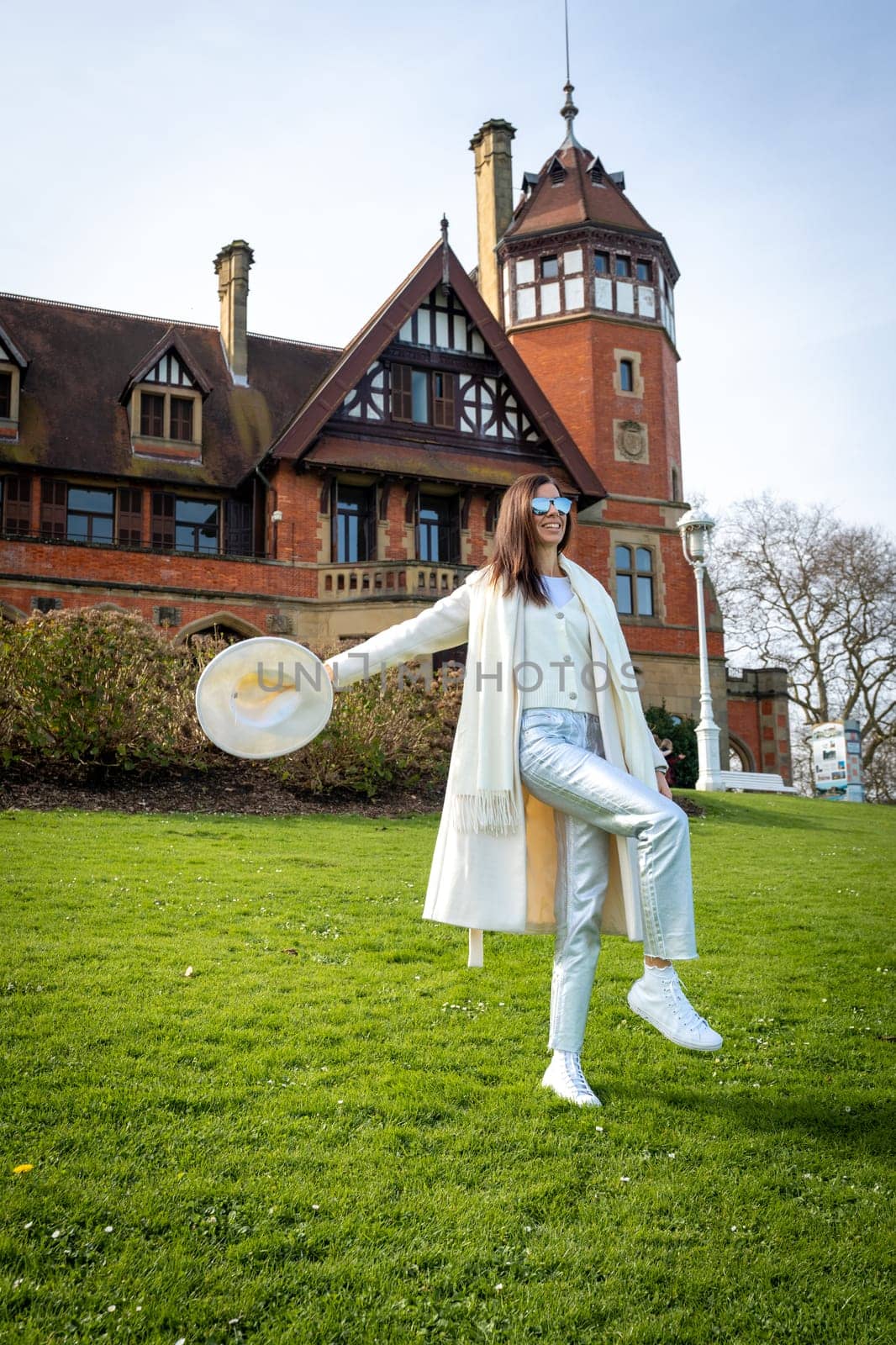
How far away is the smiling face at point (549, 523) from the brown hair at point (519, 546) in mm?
15

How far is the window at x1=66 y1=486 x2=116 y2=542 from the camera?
25047 mm

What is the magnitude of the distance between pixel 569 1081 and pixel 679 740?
22.1 m

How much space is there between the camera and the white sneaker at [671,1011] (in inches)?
158

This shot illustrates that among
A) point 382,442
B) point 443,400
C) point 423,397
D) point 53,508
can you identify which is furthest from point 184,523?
point 443,400

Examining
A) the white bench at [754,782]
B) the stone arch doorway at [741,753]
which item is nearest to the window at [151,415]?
the white bench at [754,782]

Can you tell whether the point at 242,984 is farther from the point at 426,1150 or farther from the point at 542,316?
the point at 542,316

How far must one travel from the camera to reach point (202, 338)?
97.3 ft

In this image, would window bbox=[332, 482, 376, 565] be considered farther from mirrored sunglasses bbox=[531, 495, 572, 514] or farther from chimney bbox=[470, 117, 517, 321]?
mirrored sunglasses bbox=[531, 495, 572, 514]

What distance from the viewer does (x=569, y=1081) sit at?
14.0 feet

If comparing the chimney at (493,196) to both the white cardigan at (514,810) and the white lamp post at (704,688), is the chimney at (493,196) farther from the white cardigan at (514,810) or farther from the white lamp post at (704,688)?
the white cardigan at (514,810)

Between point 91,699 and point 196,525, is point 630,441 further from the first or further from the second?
point 91,699

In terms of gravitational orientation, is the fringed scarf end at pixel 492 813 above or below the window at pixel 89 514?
below

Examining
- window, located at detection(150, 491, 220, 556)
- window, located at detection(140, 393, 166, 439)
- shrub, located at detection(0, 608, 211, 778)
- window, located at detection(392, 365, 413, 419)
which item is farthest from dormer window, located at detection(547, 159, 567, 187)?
shrub, located at detection(0, 608, 211, 778)

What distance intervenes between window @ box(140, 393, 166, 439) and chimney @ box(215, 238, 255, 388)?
10.5 ft
